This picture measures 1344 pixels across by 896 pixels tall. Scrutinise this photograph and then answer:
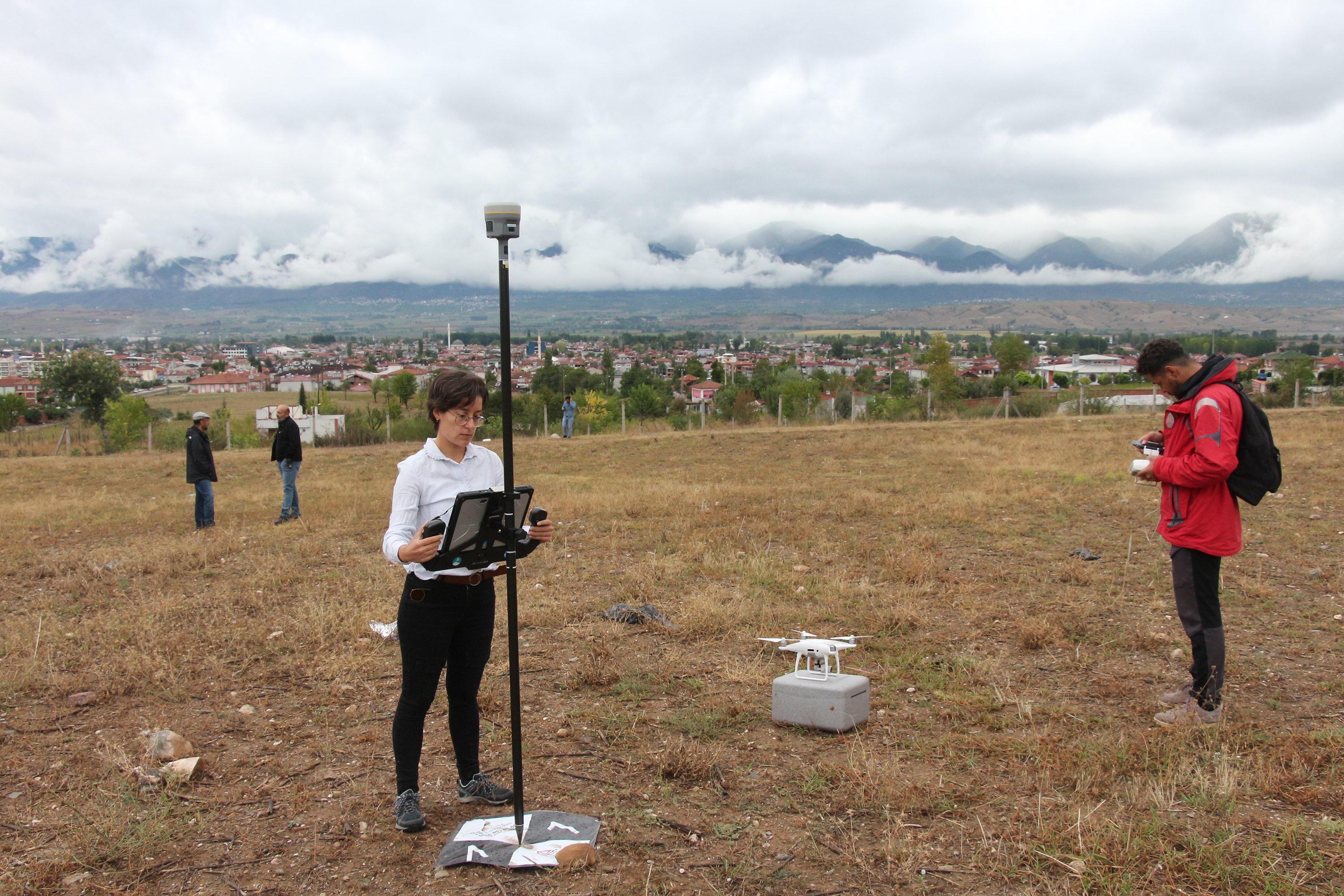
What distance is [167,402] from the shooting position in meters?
84.1

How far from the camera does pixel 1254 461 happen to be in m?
4.55

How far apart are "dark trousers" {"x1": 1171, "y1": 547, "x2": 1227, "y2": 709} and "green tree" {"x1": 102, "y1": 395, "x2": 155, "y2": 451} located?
35673mm

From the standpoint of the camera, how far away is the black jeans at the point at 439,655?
3.54 metres

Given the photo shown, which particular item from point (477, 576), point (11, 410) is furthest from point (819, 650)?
point (11, 410)

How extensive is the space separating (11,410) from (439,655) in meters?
55.1

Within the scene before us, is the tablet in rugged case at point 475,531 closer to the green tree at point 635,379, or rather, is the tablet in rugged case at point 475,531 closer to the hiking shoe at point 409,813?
the hiking shoe at point 409,813

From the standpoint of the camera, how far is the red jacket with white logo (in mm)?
4496

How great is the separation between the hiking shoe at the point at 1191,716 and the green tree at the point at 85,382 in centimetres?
5218

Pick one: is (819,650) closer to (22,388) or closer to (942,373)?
(942,373)

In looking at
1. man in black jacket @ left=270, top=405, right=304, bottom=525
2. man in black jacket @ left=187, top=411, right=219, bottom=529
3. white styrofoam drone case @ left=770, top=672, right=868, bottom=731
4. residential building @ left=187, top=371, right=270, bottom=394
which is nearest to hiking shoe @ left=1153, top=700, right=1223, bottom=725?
white styrofoam drone case @ left=770, top=672, right=868, bottom=731

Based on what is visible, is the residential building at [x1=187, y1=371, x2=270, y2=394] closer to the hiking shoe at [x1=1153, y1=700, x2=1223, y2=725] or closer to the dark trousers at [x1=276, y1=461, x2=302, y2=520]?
the dark trousers at [x1=276, y1=461, x2=302, y2=520]

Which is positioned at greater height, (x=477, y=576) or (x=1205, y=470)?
(x=1205, y=470)

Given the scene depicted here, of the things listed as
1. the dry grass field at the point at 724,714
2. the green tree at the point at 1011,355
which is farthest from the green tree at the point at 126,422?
the green tree at the point at 1011,355

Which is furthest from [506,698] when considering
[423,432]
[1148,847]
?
[423,432]
